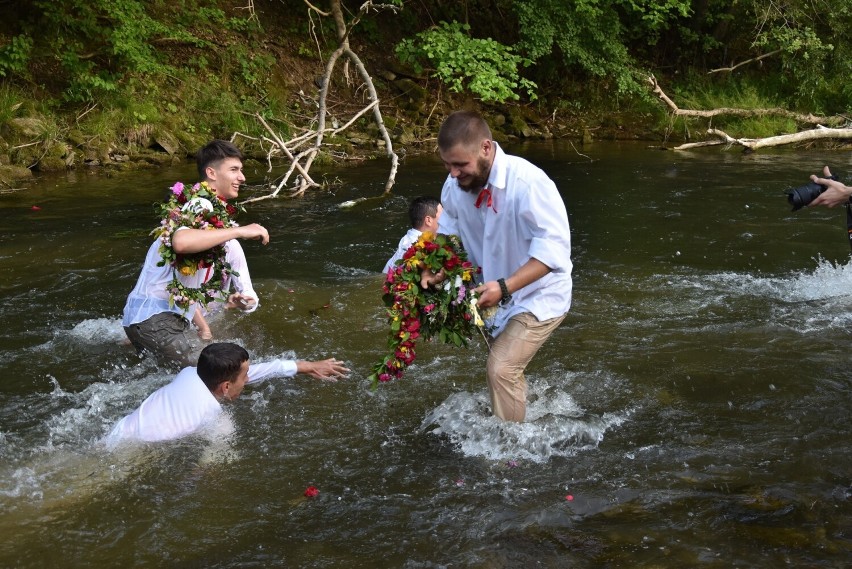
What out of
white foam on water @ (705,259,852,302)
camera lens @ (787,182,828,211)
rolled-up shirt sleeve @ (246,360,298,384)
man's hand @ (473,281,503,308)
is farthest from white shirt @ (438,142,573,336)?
white foam on water @ (705,259,852,302)

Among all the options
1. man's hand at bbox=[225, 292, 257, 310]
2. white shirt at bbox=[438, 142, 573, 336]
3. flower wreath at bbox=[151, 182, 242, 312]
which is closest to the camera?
white shirt at bbox=[438, 142, 573, 336]

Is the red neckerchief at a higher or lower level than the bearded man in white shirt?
higher

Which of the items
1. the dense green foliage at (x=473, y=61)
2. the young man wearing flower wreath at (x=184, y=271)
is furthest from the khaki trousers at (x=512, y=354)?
the dense green foliage at (x=473, y=61)

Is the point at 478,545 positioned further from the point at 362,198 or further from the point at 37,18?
the point at 37,18

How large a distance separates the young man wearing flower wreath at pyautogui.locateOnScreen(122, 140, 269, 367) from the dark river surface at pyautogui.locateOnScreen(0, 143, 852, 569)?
0.61m

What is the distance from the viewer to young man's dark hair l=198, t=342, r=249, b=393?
5.61 metres

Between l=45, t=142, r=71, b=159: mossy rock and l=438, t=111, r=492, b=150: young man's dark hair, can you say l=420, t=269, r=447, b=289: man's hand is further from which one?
l=45, t=142, r=71, b=159: mossy rock

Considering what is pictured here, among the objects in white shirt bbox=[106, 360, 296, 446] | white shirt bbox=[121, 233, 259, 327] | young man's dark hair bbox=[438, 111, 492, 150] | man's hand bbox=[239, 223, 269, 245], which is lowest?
white shirt bbox=[106, 360, 296, 446]

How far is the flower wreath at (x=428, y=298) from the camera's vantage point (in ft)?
16.8

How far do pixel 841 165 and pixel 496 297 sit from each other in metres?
14.6

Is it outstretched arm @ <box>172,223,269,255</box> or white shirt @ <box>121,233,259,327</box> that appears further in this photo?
white shirt @ <box>121,233,259,327</box>

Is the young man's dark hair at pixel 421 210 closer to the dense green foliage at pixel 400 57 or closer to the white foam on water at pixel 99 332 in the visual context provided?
the white foam on water at pixel 99 332

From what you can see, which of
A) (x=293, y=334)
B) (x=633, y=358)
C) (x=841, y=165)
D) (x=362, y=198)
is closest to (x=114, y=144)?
(x=362, y=198)

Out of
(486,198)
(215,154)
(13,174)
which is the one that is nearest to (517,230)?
(486,198)
